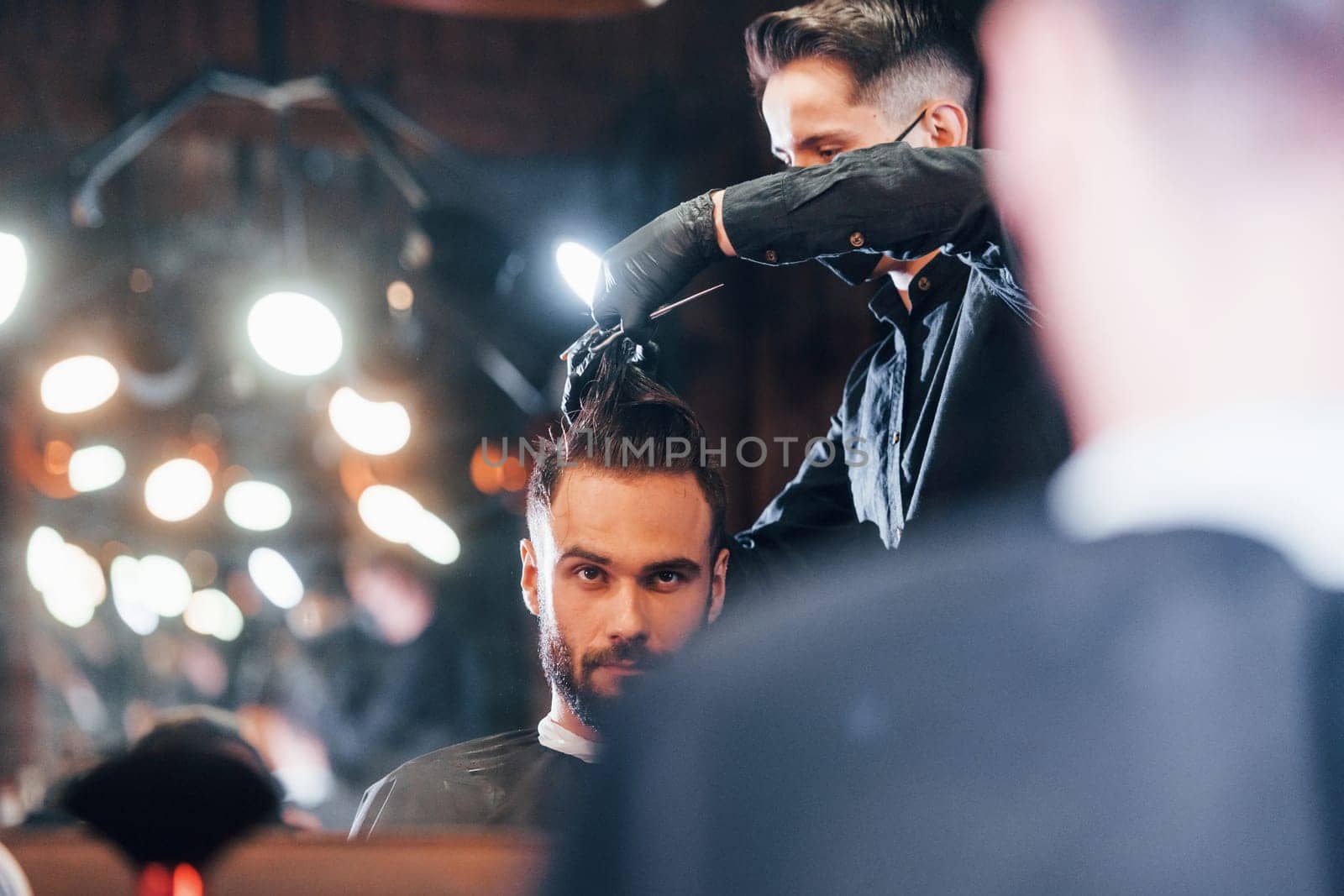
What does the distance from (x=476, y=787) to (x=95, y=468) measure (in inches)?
91.0

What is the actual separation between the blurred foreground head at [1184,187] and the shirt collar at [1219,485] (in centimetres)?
4

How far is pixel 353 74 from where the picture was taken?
195 cm

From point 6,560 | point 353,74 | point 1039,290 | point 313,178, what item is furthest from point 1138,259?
point 6,560

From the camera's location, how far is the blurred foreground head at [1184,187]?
1.38 meters

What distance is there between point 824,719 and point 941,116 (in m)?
0.78

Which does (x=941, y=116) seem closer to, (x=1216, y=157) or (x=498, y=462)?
(x=1216, y=157)

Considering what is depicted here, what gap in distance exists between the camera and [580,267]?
1.53 metres

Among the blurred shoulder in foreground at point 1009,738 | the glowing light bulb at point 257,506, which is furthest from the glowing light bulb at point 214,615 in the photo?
the blurred shoulder in foreground at point 1009,738

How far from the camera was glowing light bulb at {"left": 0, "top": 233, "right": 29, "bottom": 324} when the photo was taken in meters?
2.01

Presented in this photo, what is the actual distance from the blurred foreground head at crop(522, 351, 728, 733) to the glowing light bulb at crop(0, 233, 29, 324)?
1.26 meters

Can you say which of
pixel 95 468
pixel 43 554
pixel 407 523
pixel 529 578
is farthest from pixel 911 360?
pixel 43 554

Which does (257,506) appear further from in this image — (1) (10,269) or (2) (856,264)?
(2) (856,264)

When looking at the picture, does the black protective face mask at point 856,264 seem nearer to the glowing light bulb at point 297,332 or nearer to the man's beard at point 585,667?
the man's beard at point 585,667

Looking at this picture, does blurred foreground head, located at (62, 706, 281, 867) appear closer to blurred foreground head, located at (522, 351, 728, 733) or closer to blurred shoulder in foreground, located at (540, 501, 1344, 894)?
blurred shoulder in foreground, located at (540, 501, 1344, 894)
